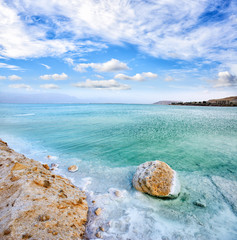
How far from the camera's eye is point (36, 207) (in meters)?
3.57

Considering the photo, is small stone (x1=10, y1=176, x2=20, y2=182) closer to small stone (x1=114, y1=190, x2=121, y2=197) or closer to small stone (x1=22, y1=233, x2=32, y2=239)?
small stone (x1=22, y1=233, x2=32, y2=239)

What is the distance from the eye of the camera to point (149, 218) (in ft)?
14.5

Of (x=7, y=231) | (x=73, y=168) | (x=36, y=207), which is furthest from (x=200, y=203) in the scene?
(x=73, y=168)

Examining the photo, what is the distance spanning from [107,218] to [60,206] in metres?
1.48

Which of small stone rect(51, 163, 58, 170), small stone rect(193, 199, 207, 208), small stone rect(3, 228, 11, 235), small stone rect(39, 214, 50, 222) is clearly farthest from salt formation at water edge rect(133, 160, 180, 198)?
small stone rect(51, 163, 58, 170)

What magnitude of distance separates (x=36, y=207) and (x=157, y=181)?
4126 millimetres

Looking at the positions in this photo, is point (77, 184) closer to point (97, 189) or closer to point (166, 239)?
point (97, 189)

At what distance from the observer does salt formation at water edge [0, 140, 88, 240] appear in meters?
3.08

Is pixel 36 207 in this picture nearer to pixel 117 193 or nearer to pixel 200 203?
pixel 117 193

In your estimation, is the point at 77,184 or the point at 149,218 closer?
the point at 149,218

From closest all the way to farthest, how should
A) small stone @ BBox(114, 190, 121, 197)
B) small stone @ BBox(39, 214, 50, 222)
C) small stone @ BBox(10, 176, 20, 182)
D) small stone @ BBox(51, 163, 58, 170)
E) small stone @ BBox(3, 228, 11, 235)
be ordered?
small stone @ BBox(3, 228, 11, 235) < small stone @ BBox(39, 214, 50, 222) < small stone @ BBox(10, 176, 20, 182) < small stone @ BBox(114, 190, 121, 197) < small stone @ BBox(51, 163, 58, 170)

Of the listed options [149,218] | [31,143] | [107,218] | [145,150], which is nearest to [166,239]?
[149,218]

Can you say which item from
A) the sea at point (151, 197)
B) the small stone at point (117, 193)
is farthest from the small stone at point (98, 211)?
the small stone at point (117, 193)

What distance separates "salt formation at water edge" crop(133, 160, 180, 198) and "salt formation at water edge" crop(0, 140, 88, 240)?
7.66ft
